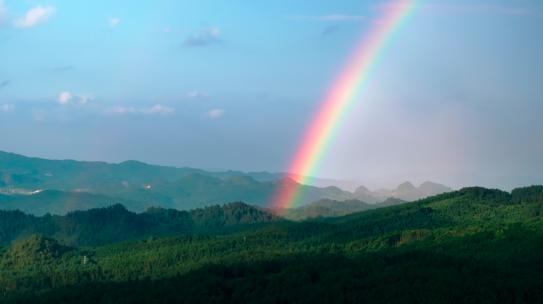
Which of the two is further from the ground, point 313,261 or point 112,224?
point 112,224

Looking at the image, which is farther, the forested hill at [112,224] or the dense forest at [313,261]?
the forested hill at [112,224]

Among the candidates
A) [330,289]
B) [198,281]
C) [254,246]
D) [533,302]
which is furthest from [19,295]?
[533,302]

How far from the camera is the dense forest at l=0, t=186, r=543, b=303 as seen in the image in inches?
2763

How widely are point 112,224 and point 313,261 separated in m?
95.2

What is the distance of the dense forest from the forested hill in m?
0.53

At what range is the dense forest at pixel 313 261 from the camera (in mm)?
70188

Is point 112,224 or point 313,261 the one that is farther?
point 112,224

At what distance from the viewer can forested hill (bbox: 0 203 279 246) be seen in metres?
167

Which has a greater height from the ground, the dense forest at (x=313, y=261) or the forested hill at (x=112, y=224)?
the forested hill at (x=112, y=224)

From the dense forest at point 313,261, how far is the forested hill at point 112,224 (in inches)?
20.7

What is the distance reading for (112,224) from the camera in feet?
570

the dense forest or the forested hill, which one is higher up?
the forested hill

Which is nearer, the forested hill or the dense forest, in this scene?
the dense forest

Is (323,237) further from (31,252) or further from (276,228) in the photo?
(31,252)
